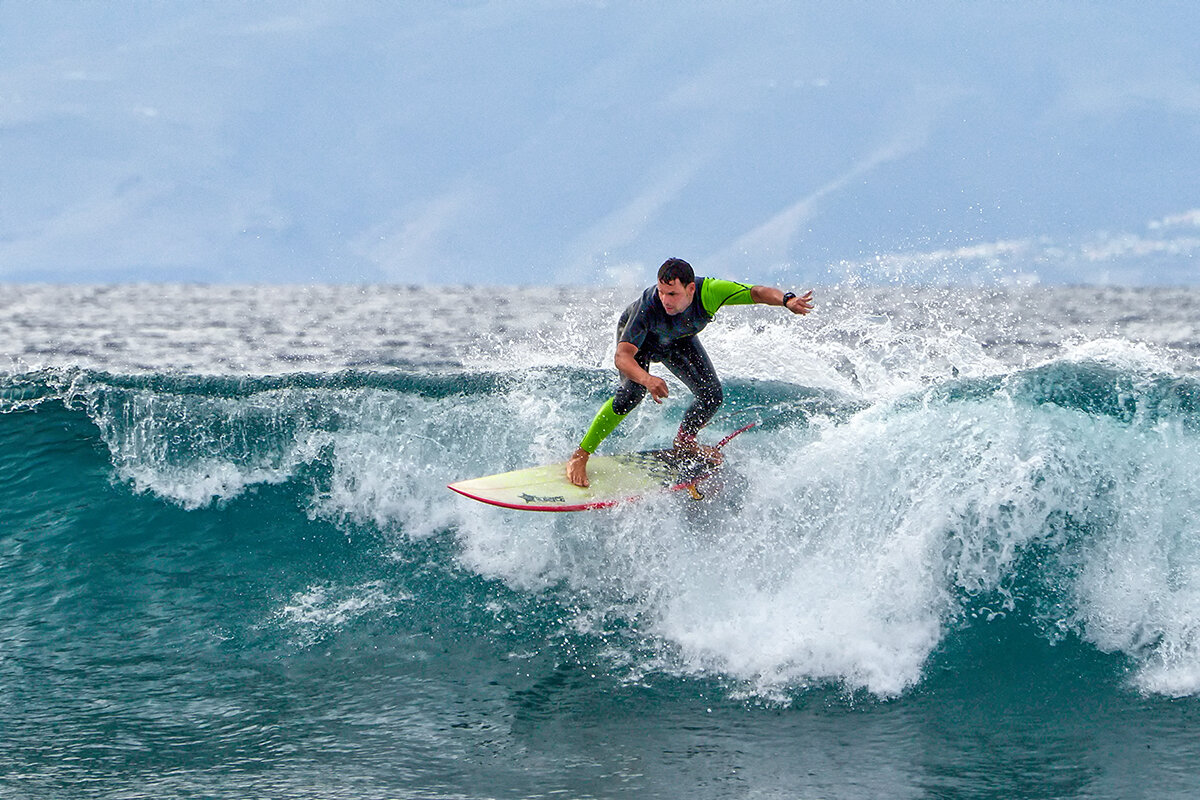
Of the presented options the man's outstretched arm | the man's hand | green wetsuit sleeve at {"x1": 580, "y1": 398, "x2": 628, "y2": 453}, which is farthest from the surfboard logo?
the man's hand

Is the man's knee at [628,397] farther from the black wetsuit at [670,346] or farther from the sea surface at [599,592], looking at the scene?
the sea surface at [599,592]

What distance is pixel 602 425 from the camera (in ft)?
24.1

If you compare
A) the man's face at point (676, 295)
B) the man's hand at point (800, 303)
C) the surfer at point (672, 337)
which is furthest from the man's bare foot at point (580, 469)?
the man's hand at point (800, 303)

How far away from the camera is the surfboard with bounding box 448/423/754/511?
7.39m

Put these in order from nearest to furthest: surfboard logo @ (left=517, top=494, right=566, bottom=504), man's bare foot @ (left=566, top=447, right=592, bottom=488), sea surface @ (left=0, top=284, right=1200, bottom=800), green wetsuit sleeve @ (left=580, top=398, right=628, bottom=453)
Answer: sea surface @ (left=0, top=284, right=1200, bottom=800) < green wetsuit sleeve @ (left=580, top=398, right=628, bottom=453) < surfboard logo @ (left=517, top=494, right=566, bottom=504) < man's bare foot @ (left=566, top=447, right=592, bottom=488)

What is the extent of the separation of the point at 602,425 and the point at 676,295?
111 cm

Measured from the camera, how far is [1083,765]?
569 centimetres

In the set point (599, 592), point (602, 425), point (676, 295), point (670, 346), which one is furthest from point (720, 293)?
point (599, 592)

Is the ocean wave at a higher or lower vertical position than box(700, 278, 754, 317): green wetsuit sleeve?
lower

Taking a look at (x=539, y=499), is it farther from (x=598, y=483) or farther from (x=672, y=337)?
(x=672, y=337)

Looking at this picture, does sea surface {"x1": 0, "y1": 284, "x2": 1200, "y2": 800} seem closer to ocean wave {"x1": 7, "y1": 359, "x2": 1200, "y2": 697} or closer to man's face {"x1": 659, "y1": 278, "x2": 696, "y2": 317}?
ocean wave {"x1": 7, "y1": 359, "x2": 1200, "y2": 697}

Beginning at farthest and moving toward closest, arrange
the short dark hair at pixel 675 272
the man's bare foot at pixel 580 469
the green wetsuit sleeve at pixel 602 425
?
the man's bare foot at pixel 580 469 < the green wetsuit sleeve at pixel 602 425 < the short dark hair at pixel 675 272

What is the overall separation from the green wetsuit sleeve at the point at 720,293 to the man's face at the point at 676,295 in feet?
0.28

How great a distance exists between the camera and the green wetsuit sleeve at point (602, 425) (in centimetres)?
727
